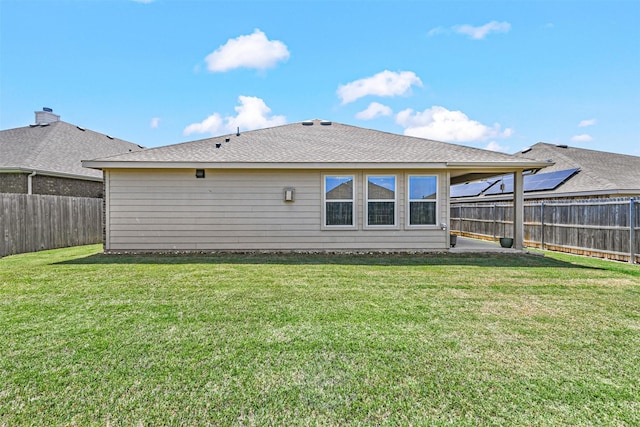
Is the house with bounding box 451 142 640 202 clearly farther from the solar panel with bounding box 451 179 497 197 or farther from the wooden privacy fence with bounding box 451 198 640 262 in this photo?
the wooden privacy fence with bounding box 451 198 640 262

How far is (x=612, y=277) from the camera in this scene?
247 inches

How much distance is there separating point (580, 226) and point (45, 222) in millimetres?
15628

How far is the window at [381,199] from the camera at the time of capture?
923cm

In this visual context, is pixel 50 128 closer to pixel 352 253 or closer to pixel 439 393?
pixel 352 253

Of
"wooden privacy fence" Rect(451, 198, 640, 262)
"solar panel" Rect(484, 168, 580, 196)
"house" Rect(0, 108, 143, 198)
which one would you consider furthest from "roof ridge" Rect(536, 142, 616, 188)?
"house" Rect(0, 108, 143, 198)

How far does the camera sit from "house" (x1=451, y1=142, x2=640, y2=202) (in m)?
11.5

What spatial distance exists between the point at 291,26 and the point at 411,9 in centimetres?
453

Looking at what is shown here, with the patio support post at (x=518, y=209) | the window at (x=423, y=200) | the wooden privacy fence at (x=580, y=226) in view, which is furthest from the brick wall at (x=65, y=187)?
the wooden privacy fence at (x=580, y=226)

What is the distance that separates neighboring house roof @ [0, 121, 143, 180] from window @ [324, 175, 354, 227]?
10.3 meters

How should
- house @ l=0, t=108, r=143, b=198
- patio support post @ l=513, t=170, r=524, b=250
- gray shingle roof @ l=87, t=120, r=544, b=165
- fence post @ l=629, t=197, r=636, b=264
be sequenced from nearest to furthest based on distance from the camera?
1. fence post @ l=629, t=197, r=636, b=264
2. gray shingle roof @ l=87, t=120, r=544, b=165
3. patio support post @ l=513, t=170, r=524, b=250
4. house @ l=0, t=108, r=143, b=198

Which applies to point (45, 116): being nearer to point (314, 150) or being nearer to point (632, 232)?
point (314, 150)

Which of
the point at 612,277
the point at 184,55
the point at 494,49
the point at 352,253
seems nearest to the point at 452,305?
the point at 612,277

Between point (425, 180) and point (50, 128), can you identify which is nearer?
point (425, 180)

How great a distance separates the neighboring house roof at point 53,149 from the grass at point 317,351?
8.48 metres
